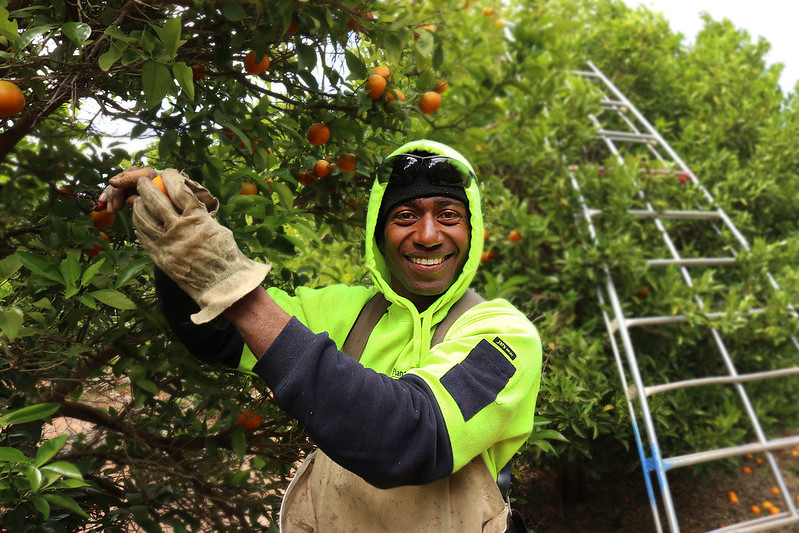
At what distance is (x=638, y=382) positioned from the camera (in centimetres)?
316

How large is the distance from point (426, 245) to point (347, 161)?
491mm

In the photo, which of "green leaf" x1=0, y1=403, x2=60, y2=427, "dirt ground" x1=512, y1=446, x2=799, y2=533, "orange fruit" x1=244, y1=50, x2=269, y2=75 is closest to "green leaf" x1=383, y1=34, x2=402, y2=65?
"orange fruit" x1=244, y1=50, x2=269, y2=75

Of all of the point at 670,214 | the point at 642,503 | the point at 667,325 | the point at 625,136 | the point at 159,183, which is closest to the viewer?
the point at 159,183

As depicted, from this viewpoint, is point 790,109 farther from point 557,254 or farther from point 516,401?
point 516,401

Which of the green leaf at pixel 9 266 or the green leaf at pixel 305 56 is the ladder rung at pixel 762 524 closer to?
Result: the green leaf at pixel 305 56

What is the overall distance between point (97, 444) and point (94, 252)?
0.80 m

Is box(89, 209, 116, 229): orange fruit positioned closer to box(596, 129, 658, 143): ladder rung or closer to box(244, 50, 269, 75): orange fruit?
box(244, 50, 269, 75): orange fruit

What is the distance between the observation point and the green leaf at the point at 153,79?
1.29 meters

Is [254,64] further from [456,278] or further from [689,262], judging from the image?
[689,262]

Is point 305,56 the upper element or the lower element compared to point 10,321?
upper

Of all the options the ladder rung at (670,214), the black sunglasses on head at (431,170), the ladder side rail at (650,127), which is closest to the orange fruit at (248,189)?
the black sunglasses on head at (431,170)

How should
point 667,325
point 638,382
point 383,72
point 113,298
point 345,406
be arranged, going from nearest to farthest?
1. point 345,406
2. point 113,298
3. point 383,72
4. point 638,382
5. point 667,325

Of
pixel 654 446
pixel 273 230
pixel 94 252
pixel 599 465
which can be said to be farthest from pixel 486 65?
pixel 599 465

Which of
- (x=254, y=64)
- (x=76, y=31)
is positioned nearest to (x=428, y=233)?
(x=254, y=64)
